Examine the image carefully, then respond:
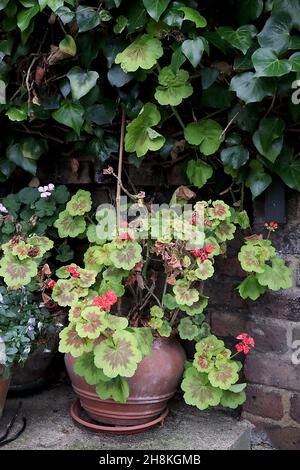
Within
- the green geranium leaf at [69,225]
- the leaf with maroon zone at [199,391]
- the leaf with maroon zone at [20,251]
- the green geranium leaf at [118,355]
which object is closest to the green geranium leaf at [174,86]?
the green geranium leaf at [69,225]

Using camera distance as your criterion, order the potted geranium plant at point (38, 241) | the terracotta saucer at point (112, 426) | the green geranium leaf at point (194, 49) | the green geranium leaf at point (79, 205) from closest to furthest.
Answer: the green geranium leaf at point (194, 49) < the terracotta saucer at point (112, 426) < the potted geranium plant at point (38, 241) < the green geranium leaf at point (79, 205)

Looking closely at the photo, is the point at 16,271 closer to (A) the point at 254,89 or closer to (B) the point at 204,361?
(B) the point at 204,361

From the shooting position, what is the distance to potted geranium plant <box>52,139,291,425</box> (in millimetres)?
1576

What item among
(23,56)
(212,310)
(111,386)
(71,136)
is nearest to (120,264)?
(111,386)

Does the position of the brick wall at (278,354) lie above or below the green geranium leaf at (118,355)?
below

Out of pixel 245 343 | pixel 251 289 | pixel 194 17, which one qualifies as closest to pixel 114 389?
pixel 245 343

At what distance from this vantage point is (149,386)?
Result: 1.68 meters

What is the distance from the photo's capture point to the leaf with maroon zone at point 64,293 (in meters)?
1.62

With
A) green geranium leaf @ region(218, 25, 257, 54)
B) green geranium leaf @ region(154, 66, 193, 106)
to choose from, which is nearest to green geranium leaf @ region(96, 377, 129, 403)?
green geranium leaf @ region(154, 66, 193, 106)

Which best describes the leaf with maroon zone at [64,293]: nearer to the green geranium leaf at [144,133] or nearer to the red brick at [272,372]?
the green geranium leaf at [144,133]

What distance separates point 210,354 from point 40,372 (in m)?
0.69

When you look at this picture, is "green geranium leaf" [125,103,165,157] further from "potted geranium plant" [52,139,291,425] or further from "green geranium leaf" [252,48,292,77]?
"green geranium leaf" [252,48,292,77]

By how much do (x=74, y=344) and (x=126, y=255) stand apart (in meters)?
0.29

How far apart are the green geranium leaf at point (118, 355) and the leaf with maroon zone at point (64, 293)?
6.3 inches
